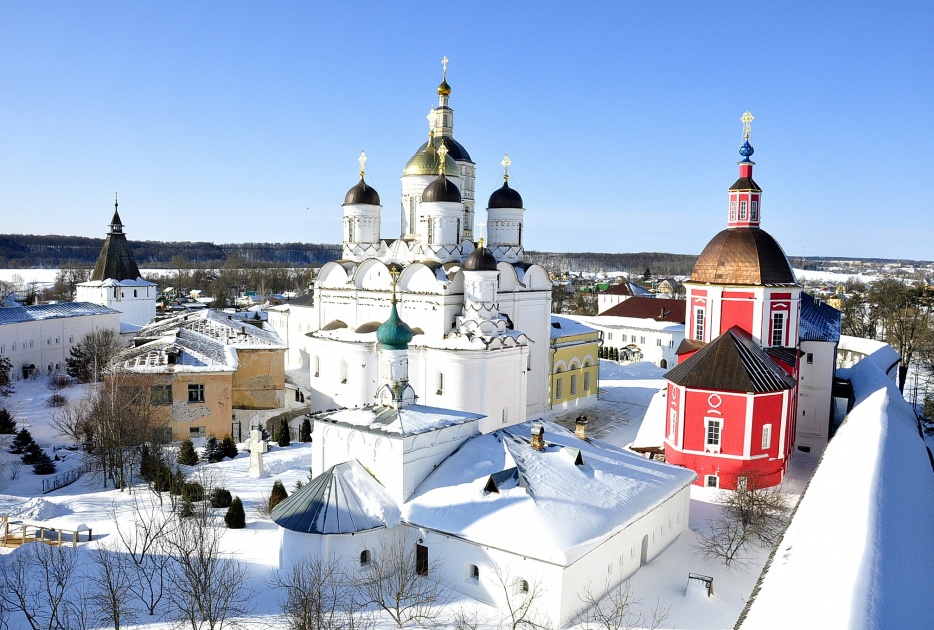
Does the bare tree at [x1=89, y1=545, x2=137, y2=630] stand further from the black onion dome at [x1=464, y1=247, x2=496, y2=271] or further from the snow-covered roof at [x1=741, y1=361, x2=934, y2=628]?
the black onion dome at [x1=464, y1=247, x2=496, y2=271]

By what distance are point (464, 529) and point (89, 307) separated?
102 feet

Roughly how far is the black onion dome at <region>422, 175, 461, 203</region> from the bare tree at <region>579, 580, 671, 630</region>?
14713mm

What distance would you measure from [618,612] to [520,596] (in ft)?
4.80

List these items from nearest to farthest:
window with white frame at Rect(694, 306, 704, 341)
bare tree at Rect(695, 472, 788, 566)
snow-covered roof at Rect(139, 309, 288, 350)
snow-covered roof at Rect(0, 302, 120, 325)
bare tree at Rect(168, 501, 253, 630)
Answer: bare tree at Rect(168, 501, 253, 630)
bare tree at Rect(695, 472, 788, 566)
window with white frame at Rect(694, 306, 704, 341)
snow-covered roof at Rect(139, 309, 288, 350)
snow-covered roof at Rect(0, 302, 120, 325)

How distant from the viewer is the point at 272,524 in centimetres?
1323

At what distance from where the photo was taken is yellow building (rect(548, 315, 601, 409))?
2495 centimetres

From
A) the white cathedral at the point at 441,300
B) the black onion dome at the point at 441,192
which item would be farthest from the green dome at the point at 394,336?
the black onion dome at the point at 441,192

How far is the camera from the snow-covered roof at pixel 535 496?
10.3 m

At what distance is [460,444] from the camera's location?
12891 millimetres

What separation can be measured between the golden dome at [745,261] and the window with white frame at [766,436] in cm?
395

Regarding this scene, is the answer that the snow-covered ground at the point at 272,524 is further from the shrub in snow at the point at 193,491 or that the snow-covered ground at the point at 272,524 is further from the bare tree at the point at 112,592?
the shrub in snow at the point at 193,491

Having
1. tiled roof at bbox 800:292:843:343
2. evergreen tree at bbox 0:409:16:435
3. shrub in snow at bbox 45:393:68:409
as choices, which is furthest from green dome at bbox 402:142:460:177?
evergreen tree at bbox 0:409:16:435

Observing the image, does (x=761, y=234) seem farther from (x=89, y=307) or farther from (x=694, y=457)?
(x=89, y=307)

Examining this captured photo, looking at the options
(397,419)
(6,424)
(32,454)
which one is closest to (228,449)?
(32,454)
